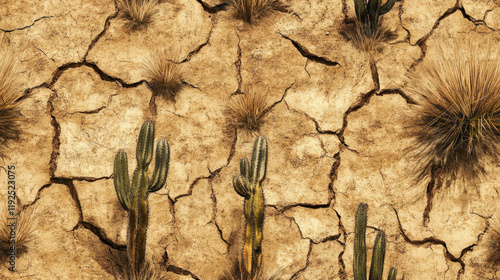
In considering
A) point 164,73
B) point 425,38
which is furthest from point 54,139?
point 425,38

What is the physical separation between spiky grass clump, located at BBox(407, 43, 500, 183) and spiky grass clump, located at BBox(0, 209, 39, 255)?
2.18 metres

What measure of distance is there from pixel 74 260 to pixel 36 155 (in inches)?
25.8

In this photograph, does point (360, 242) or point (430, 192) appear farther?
point (430, 192)

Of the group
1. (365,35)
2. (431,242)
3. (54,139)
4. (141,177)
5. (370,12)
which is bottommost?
(431,242)

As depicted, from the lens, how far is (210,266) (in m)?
3.39

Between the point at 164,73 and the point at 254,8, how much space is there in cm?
71

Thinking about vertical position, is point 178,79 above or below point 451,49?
below

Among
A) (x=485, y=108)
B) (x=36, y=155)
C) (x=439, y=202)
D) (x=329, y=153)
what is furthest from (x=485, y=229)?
(x=36, y=155)

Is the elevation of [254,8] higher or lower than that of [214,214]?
higher

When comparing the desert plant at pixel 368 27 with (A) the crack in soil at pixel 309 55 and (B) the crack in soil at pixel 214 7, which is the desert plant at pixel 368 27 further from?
(B) the crack in soil at pixel 214 7

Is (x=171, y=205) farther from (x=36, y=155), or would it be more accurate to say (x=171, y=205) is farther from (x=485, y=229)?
(x=485, y=229)

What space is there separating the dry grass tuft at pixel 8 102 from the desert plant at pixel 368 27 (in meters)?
1.99

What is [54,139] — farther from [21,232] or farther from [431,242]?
[431,242]

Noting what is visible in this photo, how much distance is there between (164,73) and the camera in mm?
3635
